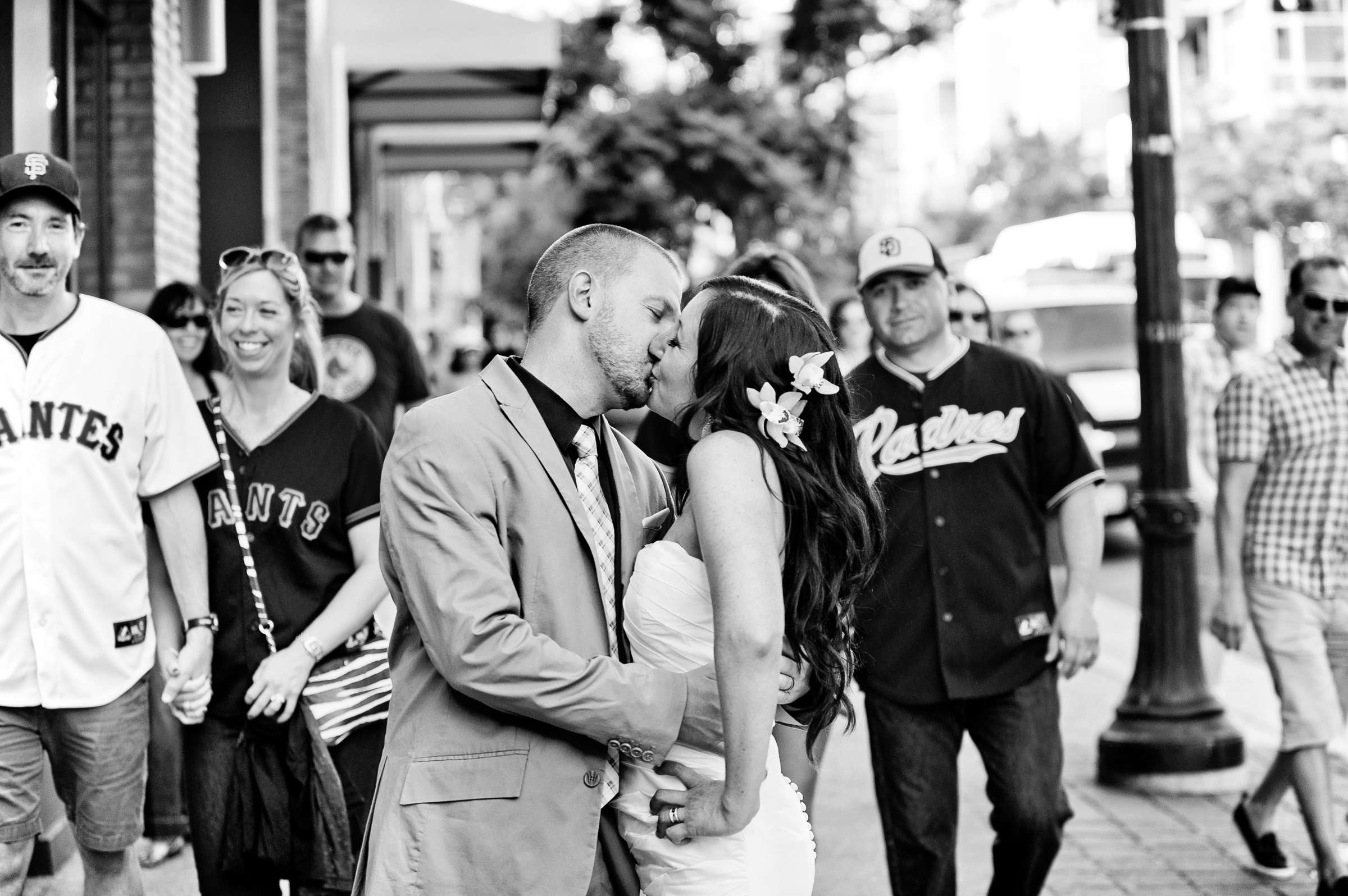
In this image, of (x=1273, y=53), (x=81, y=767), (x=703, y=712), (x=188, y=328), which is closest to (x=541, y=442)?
(x=703, y=712)

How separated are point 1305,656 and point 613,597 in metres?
3.46

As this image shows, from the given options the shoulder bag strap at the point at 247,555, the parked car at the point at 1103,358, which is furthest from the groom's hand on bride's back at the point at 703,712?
the parked car at the point at 1103,358

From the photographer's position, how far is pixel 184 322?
20.0 feet

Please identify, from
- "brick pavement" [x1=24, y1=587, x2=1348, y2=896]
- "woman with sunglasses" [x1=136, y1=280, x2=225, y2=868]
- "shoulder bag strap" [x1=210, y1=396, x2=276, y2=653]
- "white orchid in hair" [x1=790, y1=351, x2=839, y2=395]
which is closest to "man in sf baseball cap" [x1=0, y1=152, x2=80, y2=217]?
"shoulder bag strap" [x1=210, y1=396, x2=276, y2=653]

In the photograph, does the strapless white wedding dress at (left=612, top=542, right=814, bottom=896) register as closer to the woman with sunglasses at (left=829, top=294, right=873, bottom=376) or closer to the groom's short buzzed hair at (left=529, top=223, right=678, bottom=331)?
the groom's short buzzed hair at (left=529, top=223, right=678, bottom=331)

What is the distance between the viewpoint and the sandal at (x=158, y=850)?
577 cm

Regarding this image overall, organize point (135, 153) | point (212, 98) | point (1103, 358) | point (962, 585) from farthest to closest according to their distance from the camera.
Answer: point (1103, 358) < point (212, 98) < point (135, 153) < point (962, 585)

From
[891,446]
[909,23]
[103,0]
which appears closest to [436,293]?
[909,23]

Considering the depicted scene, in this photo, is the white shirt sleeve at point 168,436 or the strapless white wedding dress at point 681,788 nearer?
the strapless white wedding dress at point 681,788

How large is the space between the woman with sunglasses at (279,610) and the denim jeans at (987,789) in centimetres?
149

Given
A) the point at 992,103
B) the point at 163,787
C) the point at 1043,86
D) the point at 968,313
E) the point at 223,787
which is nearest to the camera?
the point at 223,787

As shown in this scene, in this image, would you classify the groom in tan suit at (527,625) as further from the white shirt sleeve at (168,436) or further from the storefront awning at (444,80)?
the storefront awning at (444,80)

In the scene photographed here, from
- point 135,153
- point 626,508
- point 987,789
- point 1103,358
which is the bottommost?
point 987,789

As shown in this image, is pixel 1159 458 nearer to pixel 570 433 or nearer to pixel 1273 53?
pixel 570 433
